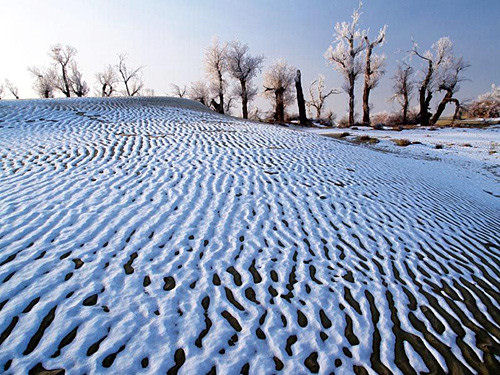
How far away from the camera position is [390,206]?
579 cm

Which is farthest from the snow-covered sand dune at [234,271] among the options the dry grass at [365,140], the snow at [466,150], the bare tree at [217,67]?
the bare tree at [217,67]

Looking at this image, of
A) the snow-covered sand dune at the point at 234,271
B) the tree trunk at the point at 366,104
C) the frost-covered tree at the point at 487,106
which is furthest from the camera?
the frost-covered tree at the point at 487,106

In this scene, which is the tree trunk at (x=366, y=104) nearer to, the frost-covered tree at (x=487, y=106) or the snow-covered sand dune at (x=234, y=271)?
the frost-covered tree at (x=487, y=106)

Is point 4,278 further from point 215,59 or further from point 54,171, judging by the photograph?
point 215,59

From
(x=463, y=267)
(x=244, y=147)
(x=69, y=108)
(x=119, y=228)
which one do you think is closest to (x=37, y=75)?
(x=69, y=108)

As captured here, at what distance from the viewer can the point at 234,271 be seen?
3287 millimetres

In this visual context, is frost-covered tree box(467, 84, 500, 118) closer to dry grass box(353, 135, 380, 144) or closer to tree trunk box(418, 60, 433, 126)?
tree trunk box(418, 60, 433, 126)

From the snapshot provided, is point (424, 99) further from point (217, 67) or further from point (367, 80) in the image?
point (217, 67)

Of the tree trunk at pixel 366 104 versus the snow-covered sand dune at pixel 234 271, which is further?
the tree trunk at pixel 366 104

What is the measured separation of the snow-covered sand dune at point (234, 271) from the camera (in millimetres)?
2266

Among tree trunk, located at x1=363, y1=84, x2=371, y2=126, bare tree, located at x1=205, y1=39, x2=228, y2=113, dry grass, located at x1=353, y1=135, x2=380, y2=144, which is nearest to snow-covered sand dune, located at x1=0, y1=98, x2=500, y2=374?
dry grass, located at x1=353, y1=135, x2=380, y2=144

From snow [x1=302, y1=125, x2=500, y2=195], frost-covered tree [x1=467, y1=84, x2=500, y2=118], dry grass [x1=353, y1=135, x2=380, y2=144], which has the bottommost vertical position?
snow [x1=302, y1=125, x2=500, y2=195]

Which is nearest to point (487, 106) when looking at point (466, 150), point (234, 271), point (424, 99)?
point (424, 99)

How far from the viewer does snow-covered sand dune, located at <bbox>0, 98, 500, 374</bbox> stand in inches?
89.2
